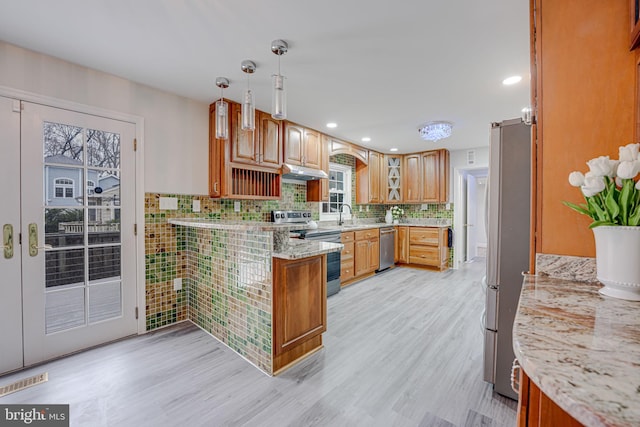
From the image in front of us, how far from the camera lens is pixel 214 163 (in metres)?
2.99

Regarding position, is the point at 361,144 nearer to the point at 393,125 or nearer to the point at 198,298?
the point at 393,125

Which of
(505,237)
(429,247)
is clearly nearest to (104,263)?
(505,237)

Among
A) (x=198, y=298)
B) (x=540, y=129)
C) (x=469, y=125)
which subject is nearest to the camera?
(x=540, y=129)

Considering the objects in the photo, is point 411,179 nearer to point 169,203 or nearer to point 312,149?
point 312,149

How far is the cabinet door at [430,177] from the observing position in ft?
17.6

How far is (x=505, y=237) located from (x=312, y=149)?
2767 millimetres

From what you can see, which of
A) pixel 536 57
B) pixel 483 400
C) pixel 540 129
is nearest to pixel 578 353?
pixel 540 129

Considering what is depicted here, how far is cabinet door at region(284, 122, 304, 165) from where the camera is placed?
3.56 meters

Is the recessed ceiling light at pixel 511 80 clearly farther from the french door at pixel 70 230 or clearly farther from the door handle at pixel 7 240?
the door handle at pixel 7 240

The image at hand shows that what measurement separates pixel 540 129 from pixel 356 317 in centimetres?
238

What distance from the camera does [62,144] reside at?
2.19 meters

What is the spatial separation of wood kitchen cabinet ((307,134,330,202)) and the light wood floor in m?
2.07

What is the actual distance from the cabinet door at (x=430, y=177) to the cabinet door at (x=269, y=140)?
327 cm

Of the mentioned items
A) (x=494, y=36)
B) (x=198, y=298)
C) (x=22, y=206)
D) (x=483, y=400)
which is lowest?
(x=483, y=400)
